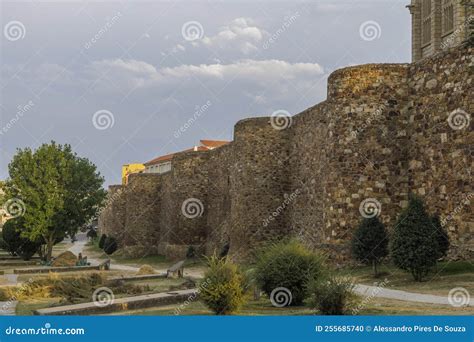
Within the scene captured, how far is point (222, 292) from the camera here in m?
11.8

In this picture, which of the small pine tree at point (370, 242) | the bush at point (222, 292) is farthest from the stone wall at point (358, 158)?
the bush at point (222, 292)

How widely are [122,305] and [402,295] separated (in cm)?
609

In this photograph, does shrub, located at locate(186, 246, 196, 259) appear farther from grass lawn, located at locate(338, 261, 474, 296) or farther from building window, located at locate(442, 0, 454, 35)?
building window, located at locate(442, 0, 454, 35)

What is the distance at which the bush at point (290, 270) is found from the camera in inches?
542

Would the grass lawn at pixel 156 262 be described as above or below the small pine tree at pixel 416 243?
below

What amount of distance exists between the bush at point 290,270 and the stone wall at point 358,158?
5288mm

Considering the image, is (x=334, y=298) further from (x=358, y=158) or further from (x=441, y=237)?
(x=358, y=158)

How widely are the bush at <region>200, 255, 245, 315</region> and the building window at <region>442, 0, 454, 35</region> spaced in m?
59.2

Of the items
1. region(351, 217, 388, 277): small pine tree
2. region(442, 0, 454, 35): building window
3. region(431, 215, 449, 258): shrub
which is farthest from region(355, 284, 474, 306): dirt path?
region(442, 0, 454, 35): building window

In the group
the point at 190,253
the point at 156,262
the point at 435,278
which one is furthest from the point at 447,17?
the point at 435,278

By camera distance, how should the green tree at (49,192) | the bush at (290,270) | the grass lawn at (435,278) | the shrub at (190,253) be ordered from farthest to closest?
the green tree at (49,192)
the shrub at (190,253)
the grass lawn at (435,278)
the bush at (290,270)

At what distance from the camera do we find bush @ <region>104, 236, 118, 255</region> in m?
51.2

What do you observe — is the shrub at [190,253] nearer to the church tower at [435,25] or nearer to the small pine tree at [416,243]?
the small pine tree at [416,243]

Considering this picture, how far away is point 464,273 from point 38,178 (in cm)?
3012
